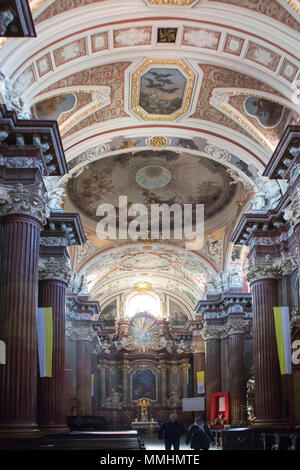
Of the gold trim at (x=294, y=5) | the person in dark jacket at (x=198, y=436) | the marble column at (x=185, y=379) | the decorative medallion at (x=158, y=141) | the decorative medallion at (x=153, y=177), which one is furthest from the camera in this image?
the marble column at (x=185, y=379)

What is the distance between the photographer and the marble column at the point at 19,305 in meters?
13.3

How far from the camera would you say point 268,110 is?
64.4ft

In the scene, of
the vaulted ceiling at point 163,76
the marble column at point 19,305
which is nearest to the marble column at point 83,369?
the vaulted ceiling at point 163,76

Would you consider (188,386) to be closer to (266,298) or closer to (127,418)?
(127,418)

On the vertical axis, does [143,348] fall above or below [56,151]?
below

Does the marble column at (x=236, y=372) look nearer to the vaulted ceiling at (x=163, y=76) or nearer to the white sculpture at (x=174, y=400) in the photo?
the vaulted ceiling at (x=163, y=76)

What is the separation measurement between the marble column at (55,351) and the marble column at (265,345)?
20.0 ft

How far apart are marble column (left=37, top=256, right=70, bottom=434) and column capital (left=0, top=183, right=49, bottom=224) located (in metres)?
5.62

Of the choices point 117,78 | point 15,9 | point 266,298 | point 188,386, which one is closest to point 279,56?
point 117,78

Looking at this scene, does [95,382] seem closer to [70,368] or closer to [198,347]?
[198,347]

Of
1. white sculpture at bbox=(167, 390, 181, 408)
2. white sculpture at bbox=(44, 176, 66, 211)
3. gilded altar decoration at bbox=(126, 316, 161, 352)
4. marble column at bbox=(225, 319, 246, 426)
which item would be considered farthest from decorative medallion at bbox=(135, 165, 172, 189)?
white sculpture at bbox=(167, 390, 181, 408)

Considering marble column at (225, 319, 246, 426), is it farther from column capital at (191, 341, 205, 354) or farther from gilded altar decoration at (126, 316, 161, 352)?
gilded altar decoration at (126, 316, 161, 352)

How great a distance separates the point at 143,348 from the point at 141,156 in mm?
20559

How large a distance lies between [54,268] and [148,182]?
9905 millimetres
